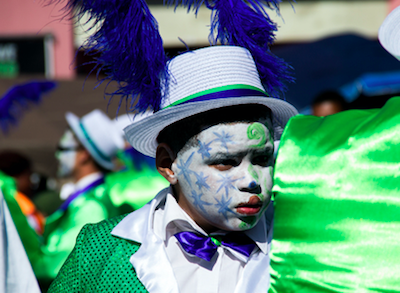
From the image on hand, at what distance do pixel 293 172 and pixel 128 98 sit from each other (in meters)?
0.70

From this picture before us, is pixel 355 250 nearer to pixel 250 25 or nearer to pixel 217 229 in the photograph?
pixel 217 229

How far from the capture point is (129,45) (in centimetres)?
145

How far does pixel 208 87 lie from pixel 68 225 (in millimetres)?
1794

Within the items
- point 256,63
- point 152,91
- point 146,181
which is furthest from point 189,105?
point 146,181

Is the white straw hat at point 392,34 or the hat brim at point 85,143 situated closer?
the white straw hat at point 392,34

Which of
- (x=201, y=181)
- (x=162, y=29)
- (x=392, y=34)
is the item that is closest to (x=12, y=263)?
(x=201, y=181)

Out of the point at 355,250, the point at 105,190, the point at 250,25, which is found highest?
the point at 250,25

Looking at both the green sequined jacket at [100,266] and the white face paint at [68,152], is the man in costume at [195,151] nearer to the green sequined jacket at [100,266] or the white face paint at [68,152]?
the green sequined jacket at [100,266]

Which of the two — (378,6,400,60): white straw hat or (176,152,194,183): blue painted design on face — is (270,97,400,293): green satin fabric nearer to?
(378,6,400,60): white straw hat

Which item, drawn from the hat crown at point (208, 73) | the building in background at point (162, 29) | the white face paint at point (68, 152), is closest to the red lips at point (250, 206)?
the hat crown at point (208, 73)

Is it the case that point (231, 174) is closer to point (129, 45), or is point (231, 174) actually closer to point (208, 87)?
point (208, 87)

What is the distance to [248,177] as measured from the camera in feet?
4.34

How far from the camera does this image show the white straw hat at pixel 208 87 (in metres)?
1.37

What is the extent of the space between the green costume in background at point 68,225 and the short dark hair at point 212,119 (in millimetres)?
1472
